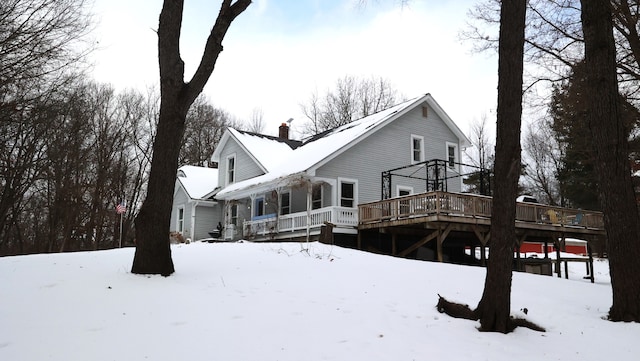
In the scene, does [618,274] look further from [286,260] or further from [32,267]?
[32,267]

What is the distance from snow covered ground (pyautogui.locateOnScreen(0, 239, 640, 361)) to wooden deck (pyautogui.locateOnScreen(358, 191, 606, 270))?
6596 mm

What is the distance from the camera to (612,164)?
787 cm

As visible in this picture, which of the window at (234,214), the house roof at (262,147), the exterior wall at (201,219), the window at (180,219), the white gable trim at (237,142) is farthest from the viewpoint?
the window at (180,219)

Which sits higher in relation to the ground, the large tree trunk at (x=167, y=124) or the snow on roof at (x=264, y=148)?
the snow on roof at (x=264, y=148)

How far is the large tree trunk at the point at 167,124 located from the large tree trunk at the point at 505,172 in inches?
172

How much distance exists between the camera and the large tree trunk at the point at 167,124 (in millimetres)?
7934

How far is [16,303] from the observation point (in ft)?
20.1

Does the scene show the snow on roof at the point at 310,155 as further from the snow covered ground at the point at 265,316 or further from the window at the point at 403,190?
the snow covered ground at the point at 265,316

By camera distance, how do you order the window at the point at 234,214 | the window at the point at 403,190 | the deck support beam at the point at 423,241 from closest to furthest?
1. the deck support beam at the point at 423,241
2. the window at the point at 403,190
3. the window at the point at 234,214

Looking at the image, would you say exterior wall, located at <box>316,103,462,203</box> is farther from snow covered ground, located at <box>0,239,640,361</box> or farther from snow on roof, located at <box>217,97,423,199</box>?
snow covered ground, located at <box>0,239,640,361</box>

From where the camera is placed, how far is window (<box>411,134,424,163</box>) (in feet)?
75.8

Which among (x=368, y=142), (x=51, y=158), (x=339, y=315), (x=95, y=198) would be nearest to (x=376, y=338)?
(x=339, y=315)

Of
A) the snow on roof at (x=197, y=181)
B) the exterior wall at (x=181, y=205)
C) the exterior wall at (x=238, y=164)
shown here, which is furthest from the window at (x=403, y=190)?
the exterior wall at (x=181, y=205)

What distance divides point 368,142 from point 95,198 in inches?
670
